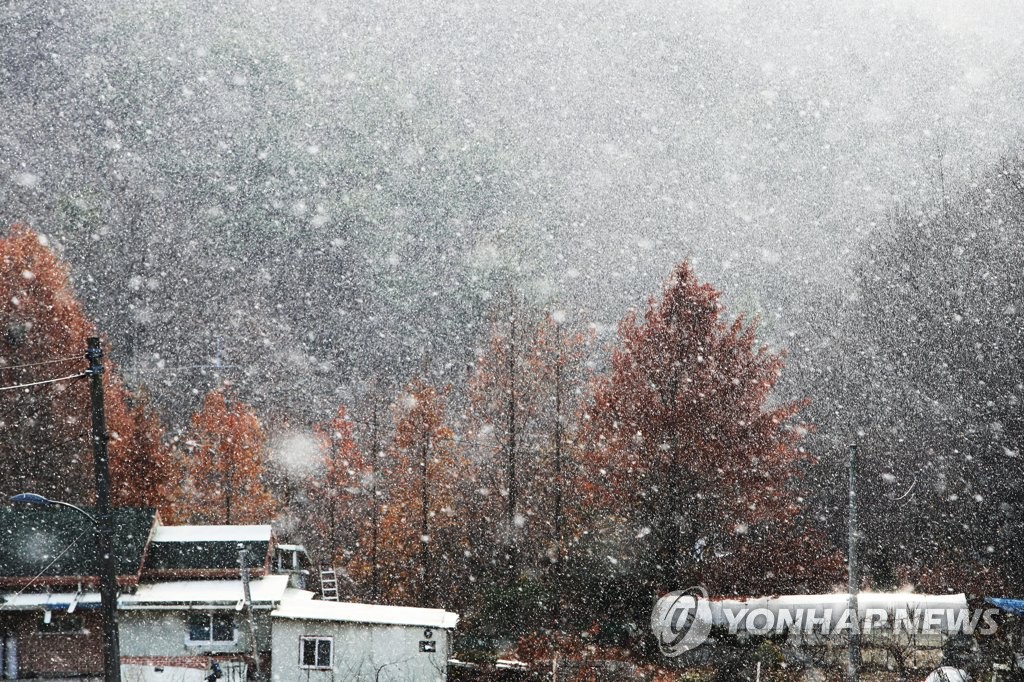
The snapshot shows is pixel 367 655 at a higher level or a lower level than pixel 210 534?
lower

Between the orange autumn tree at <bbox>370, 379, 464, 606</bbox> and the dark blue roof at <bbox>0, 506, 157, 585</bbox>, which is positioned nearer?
the dark blue roof at <bbox>0, 506, 157, 585</bbox>

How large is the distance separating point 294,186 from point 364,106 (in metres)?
36.6

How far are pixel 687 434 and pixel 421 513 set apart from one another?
11580 millimetres

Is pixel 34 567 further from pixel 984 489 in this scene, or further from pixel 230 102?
pixel 230 102

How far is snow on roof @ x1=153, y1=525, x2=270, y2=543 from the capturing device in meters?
20.0

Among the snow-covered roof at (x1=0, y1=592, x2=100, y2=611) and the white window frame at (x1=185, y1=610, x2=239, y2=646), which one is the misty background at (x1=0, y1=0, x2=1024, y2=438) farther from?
the snow-covered roof at (x1=0, y1=592, x2=100, y2=611)

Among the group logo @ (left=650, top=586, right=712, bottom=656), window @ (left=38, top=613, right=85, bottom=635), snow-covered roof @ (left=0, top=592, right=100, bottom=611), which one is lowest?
logo @ (left=650, top=586, right=712, bottom=656)

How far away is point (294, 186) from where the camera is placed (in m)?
131

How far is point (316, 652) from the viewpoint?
17656mm

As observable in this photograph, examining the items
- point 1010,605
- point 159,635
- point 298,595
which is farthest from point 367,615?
point 1010,605

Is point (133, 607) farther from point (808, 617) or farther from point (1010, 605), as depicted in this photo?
point (1010, 605)

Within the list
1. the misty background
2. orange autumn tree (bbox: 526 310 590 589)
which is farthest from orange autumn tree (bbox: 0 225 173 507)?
orange autumn tree (bbox: 526 310 590 589)

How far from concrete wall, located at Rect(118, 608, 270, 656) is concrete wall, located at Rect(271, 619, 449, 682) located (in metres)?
1.84

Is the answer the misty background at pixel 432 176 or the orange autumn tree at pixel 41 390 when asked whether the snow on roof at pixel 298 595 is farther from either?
the misty background at pixel 432 176
